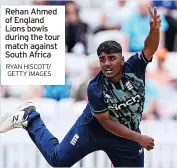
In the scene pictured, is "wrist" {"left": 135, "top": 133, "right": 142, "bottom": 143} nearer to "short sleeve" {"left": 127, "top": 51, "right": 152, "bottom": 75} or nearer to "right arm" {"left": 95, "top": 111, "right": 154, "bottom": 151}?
"right arm" {"left": 95, "top": 111, "right": 154, "bottom": 151}

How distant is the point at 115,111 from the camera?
14.2ft

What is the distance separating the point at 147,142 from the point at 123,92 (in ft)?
1.14

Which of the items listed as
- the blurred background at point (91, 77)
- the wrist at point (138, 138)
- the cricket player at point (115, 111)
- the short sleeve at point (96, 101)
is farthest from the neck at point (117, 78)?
the blurred background at point (91, 77)

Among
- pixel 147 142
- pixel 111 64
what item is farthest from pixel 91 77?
pixel 147 142

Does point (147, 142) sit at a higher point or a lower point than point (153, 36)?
lower

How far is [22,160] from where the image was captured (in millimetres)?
5309

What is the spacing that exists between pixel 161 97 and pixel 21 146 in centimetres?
108

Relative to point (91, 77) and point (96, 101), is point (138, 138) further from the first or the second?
point (91, 77)

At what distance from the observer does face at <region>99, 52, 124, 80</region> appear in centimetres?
417

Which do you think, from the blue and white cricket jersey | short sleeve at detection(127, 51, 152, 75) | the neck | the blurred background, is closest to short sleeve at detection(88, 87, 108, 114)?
the blue and white cricket jersey

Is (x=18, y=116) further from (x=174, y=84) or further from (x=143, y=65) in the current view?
(x=174, y=84)

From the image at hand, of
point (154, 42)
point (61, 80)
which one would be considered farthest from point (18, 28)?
point (154, 42)

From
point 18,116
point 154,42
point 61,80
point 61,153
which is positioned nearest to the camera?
point 154,42

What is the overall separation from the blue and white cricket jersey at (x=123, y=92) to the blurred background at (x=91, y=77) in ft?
3.08
